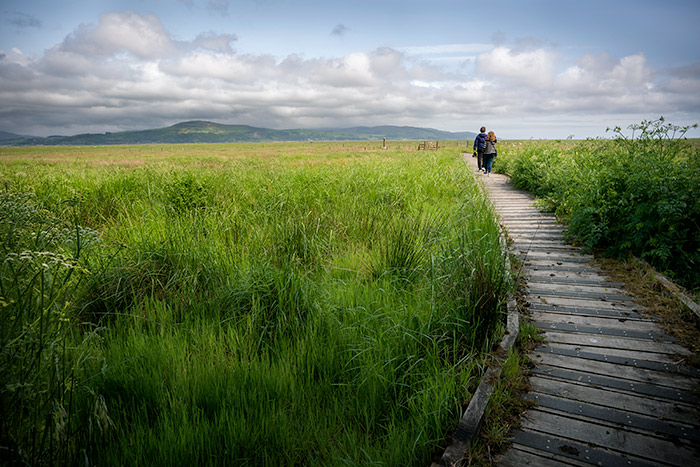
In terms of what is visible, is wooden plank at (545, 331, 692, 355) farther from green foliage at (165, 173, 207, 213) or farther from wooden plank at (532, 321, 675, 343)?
green foliage at (165, 173, 207, 213)

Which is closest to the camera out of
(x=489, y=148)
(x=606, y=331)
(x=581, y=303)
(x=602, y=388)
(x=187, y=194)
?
(x=602, y=388)

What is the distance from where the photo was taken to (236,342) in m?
3.56

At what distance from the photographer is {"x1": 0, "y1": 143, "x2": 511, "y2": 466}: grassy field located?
217cm

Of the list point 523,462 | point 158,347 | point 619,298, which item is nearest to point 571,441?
point 523,462

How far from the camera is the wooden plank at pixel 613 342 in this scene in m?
3.63

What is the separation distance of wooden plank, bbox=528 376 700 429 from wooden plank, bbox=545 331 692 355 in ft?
2.53

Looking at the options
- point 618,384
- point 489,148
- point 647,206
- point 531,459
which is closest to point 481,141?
point 489,148

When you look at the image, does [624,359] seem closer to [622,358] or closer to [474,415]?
[622,358]

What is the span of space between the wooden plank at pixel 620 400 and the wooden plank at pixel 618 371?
257mm

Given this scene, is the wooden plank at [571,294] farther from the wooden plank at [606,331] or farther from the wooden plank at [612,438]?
the wooden plank at [612,438]

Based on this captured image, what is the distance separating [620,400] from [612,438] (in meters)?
0.52

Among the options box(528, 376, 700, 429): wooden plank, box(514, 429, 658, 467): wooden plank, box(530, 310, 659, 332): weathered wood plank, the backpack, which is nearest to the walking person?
the backpack

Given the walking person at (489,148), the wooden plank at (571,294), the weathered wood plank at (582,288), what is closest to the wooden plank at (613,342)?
the wooden plank at (571,294)

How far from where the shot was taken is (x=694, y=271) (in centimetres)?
508
